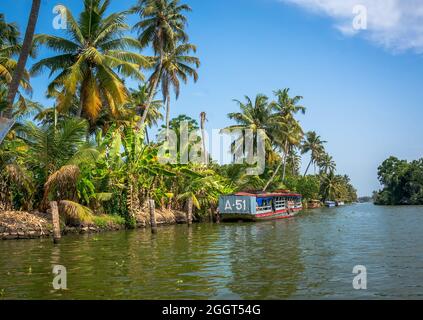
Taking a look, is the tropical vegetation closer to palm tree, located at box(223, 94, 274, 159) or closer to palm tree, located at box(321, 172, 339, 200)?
palm tree, located at box(223, 94, 274, 159)

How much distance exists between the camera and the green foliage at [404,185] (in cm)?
9162

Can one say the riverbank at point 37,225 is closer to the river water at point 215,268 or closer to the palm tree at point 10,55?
the river water at point 215,268

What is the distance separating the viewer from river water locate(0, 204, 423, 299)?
30.8 feet

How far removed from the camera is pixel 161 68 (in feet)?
122

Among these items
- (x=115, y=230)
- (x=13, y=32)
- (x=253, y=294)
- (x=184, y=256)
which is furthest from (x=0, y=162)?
(x=253, y=294)

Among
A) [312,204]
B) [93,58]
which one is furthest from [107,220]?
[312,204]

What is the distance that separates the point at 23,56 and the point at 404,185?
95192 millimetres

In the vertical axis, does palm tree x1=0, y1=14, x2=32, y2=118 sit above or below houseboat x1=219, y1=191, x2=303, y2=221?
above

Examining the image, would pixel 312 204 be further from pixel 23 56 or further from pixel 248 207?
pixel 23 56

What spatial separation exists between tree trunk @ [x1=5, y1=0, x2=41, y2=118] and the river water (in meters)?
5.03

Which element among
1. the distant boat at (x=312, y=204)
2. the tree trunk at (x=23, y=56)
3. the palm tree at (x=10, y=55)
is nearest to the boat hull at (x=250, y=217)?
the palm tree at (x=10, y=55)

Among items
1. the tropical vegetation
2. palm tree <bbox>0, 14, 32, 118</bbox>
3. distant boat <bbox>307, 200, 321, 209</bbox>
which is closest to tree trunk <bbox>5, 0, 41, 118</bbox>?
the tropical vegetation

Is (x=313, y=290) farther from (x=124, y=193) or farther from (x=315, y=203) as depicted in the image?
(x=315, y=203)
